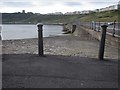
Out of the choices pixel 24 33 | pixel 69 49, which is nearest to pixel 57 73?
pixel 69 49

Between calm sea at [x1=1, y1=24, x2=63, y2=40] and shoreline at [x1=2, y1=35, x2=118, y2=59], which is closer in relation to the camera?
shoreline at [x1=2, y1=35, x2=118, y2=59]

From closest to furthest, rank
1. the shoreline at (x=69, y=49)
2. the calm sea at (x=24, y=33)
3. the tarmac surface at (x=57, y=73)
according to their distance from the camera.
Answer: the tarmac surface at (x=57, y=73) < the shoreline at (x=69, y=49) < the calm sea at (x=24, y=33)

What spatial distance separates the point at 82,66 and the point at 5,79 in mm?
2287

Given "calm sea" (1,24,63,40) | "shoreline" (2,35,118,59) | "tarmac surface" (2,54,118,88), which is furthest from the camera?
"calm sea" (1,24,63,40)

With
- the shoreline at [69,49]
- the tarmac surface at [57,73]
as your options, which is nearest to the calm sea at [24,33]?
the shoreline at [69,49]

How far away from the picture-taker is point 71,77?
5.62m

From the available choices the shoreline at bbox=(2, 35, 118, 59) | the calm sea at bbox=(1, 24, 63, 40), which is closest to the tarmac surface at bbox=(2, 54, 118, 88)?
the shoreline at bbox=(2, 35, 118, 59)

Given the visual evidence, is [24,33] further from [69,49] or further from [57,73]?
[57,73]

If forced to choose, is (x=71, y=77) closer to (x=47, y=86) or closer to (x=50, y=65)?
(x=47, y=86)

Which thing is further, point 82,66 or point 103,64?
point 103,64

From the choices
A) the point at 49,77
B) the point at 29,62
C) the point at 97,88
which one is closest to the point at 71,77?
the point at 49,77

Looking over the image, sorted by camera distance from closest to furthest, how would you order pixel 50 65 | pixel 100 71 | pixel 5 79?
pixel 5 79 → pixel 100 71 → pixel 50 65

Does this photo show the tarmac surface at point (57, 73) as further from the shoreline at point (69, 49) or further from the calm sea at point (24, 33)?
the calm sea at point (24, 33)

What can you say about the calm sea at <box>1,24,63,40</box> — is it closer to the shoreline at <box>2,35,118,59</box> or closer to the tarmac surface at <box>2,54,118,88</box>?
the shoreline at <box>2,35,118,59</box>
